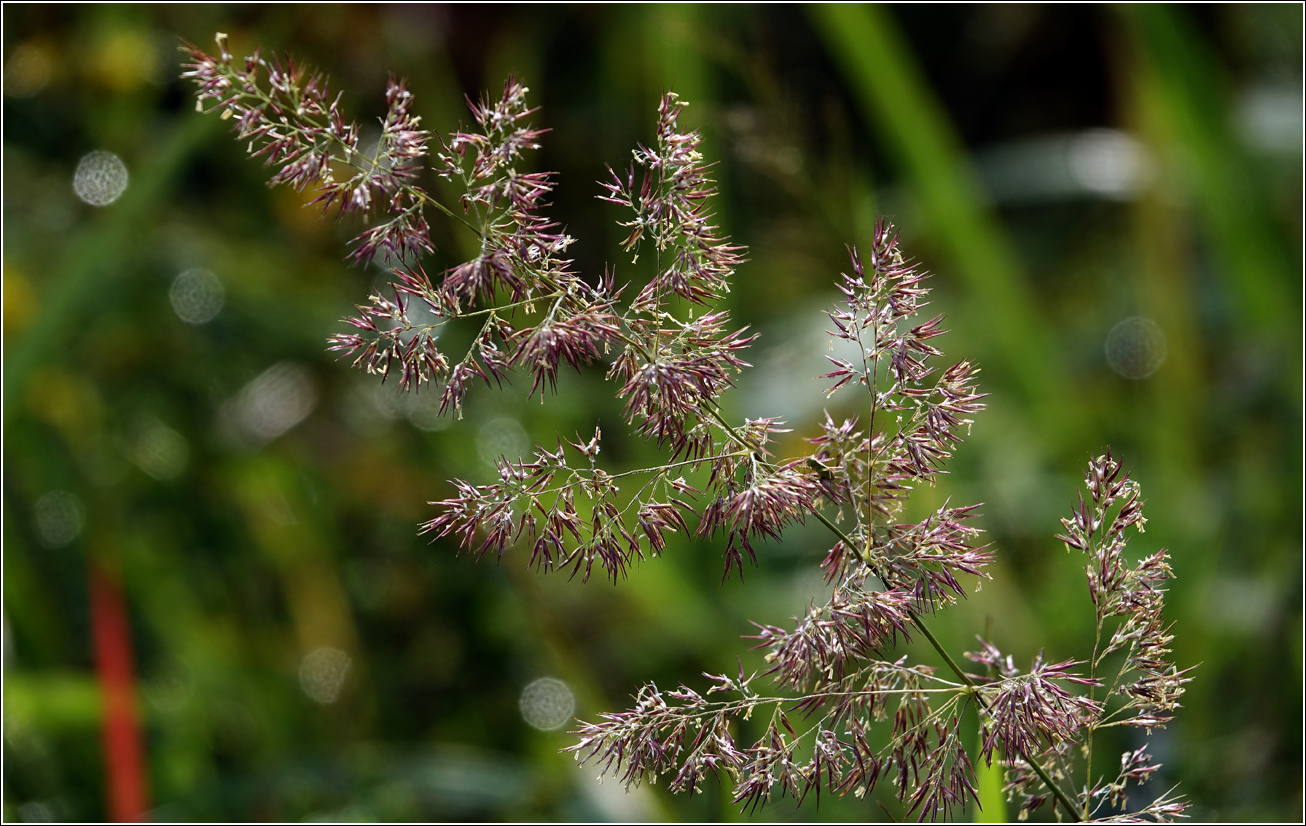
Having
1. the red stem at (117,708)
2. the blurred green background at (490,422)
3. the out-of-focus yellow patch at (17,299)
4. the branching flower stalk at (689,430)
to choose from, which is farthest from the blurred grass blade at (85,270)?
the branching flower stalk at (689,430)

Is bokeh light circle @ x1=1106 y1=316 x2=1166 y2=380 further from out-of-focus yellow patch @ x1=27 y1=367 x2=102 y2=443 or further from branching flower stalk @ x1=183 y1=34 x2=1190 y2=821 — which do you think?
out-of-focus yellow patch @ x1=27 y1=367 x2=102 y2=443

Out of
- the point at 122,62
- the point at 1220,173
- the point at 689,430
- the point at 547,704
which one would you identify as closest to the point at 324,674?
the point at 547,704

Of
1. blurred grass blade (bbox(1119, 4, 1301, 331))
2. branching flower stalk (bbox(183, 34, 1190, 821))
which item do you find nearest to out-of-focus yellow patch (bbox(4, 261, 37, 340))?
branching flower stalk (bbox(183, 34, 1190, 821))

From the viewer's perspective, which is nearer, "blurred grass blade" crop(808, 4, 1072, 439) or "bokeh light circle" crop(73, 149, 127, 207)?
"blurred grass blade" crop(808, 4, 1072, 439)

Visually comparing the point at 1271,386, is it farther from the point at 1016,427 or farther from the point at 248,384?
the point at 248,384

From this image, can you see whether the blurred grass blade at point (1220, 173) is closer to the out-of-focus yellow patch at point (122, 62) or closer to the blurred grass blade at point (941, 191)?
the blurred grass blade at point (941, 191)

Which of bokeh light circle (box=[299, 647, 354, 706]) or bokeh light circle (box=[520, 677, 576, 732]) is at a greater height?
bokeh light circle (box=[299, 647, 354, 706])

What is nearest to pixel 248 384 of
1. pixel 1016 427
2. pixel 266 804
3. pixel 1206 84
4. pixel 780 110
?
pixel 266 804
